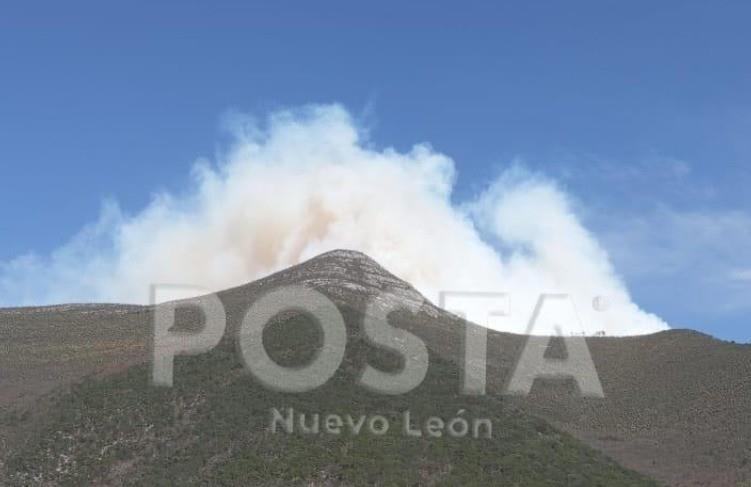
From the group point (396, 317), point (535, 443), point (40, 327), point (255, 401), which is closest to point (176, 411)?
point (255, 401)

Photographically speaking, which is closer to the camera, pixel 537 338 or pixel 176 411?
pixel 176 411

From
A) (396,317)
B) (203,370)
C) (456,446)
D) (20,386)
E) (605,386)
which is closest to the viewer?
(456,446)

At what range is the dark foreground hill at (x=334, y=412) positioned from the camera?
38.4 m

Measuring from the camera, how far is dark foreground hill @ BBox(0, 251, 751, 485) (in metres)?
38.4

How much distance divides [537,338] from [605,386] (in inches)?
707

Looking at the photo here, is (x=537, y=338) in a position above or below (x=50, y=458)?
above

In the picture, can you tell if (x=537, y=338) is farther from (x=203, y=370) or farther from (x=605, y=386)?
(x=203, y=370)

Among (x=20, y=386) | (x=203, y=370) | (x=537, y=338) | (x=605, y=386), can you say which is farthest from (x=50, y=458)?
(x=537, y=338)

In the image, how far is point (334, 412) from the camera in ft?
142

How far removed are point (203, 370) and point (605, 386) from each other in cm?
3627

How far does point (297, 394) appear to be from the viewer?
45.9 m

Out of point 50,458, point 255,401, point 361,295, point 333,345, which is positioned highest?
point 361,295

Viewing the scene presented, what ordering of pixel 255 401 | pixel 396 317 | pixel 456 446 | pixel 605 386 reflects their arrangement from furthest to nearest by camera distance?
pixel 396 317 < pixel 605 386 < pixel 255 401 < pixel 456 446

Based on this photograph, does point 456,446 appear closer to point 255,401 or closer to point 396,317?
point 255,401
